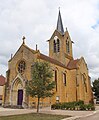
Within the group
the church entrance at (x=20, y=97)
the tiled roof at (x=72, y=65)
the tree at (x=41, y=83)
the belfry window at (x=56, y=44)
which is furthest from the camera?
the belfry window at (x=56, y=44)

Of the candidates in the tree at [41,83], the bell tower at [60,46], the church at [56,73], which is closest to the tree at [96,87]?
the church at [56,73]

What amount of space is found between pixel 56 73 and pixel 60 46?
38.0ft

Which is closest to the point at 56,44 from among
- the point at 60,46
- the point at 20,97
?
the point at 60,46

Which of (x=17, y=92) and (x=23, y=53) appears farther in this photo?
(x=23, y=53)

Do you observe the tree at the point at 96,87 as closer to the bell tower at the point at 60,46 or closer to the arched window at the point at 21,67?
the bell tower at the point at 60,46

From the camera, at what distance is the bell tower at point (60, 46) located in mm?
49062

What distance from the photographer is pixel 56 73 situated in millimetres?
40406

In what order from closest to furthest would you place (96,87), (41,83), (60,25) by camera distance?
(41,83) < (60,25) < (96,87)

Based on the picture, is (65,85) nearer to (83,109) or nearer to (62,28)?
(83,109)

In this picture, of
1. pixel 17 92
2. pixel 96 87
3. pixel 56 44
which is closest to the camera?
pixel 17 92

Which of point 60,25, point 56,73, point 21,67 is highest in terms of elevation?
point 60,25

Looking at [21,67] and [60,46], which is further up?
[60,46]

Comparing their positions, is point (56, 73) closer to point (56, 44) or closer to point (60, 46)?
point (60, 46)

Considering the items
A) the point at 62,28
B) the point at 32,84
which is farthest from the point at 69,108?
the point at 62,28
